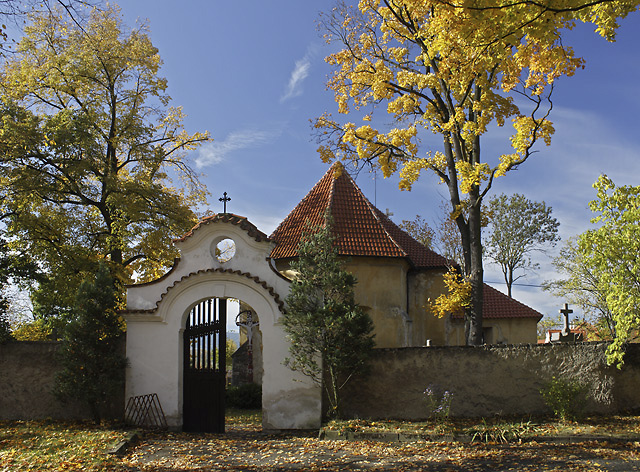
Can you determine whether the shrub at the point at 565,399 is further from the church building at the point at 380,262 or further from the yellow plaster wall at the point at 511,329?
the yellow plaster wall at the point at 511,329

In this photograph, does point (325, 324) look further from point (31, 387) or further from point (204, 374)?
point (31, 387)

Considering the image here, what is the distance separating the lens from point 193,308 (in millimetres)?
13664

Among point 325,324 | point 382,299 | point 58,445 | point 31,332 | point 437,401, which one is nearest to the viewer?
point 58,445

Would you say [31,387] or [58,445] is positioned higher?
[31,387]

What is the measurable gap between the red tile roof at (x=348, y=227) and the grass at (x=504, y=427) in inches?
275

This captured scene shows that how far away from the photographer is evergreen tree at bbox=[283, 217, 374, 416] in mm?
12539

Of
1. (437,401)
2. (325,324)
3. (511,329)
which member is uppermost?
(325,324)

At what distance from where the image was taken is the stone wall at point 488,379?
1264 centimetres

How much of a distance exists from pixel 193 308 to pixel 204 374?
159cm

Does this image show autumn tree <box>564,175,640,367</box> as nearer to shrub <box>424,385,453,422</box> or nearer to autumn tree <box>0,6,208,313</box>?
shrub <box>424,385,453,422</box>

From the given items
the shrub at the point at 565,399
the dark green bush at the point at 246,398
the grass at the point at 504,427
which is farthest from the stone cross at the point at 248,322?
the shrub at the point at 565,399

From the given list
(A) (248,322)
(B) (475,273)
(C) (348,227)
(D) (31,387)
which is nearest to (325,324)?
(B) (475,273)

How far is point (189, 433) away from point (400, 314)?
850 cm

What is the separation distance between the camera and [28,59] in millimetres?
20547
